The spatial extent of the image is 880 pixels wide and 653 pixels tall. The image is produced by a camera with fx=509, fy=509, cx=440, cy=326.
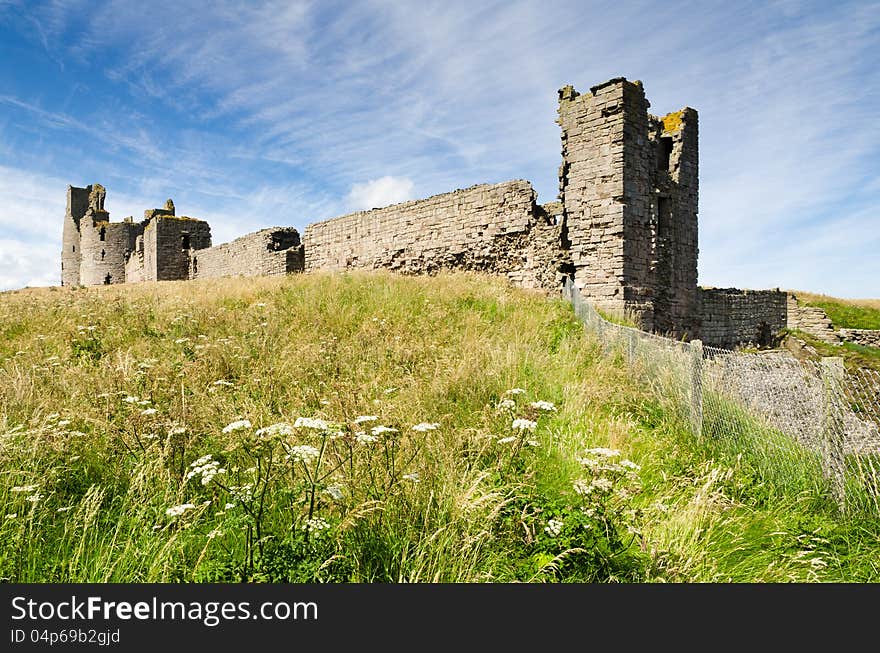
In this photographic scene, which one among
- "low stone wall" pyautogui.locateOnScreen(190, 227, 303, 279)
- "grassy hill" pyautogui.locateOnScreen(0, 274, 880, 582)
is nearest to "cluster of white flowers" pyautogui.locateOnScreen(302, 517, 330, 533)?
"grassy hill" pyautogui.locateOnScreen(0, 274, 880, 582)

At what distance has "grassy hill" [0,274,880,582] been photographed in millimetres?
2635

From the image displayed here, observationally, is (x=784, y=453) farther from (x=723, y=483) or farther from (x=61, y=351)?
(x=61, y=351)

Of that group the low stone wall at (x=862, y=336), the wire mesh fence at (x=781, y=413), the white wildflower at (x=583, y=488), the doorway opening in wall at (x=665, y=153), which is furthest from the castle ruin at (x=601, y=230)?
the white wildflower at (x=583, y=488)

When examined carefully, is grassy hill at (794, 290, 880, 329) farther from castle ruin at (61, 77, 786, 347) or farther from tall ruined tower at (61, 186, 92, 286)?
tall ruined tower at (61, 186, 92, 286)

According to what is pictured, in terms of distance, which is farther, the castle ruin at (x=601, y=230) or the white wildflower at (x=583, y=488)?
the castle ruin at (x=601, y=230)

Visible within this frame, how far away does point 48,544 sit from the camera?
2.72 metres

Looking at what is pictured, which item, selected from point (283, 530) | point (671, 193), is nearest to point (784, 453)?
point (283, 530)

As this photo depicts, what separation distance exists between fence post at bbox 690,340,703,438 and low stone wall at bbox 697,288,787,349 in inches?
443

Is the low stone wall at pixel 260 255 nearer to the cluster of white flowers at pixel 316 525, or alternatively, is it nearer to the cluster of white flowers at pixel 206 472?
the cluster of white flowers at pixel 206 472

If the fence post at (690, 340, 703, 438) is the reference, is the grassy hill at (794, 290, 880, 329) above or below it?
above

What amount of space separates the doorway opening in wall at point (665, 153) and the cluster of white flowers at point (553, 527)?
555 inches

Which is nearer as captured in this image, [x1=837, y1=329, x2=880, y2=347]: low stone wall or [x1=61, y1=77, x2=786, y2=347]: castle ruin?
[x1=61, y1=77, x2=786, y2=347]: castle ruin

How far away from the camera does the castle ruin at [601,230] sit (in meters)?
12.8

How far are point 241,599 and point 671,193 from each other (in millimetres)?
14755
